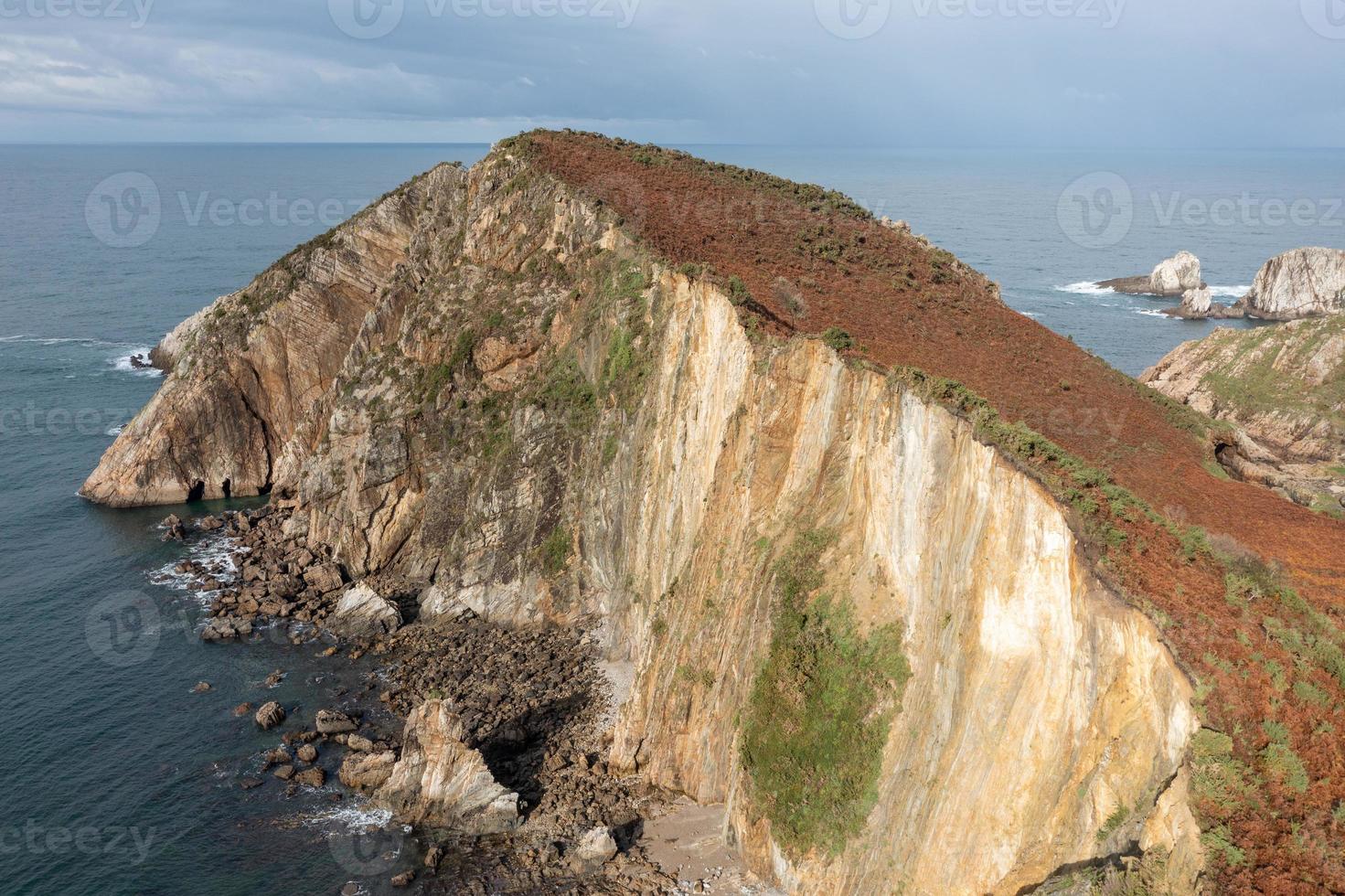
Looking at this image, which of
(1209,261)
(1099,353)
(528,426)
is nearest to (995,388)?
(528,426)

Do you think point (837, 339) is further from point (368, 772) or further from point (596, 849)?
point (368, 772)

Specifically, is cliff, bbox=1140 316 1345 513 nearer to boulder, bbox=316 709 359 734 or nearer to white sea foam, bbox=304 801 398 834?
white sea foam, bbox=304 801 398 834

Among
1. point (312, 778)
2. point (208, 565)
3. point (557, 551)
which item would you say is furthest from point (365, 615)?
point (208, 565)

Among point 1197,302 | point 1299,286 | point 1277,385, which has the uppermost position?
point 1299,286

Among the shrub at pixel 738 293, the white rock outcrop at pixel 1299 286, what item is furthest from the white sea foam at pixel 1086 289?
the shrub at pixel 738 293

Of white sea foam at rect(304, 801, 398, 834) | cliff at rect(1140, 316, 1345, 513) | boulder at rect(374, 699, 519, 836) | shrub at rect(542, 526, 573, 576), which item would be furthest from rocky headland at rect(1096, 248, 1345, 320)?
white sea foam at rect(304, 801, 398, 834)

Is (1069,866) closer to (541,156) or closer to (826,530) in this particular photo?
(826,530)
